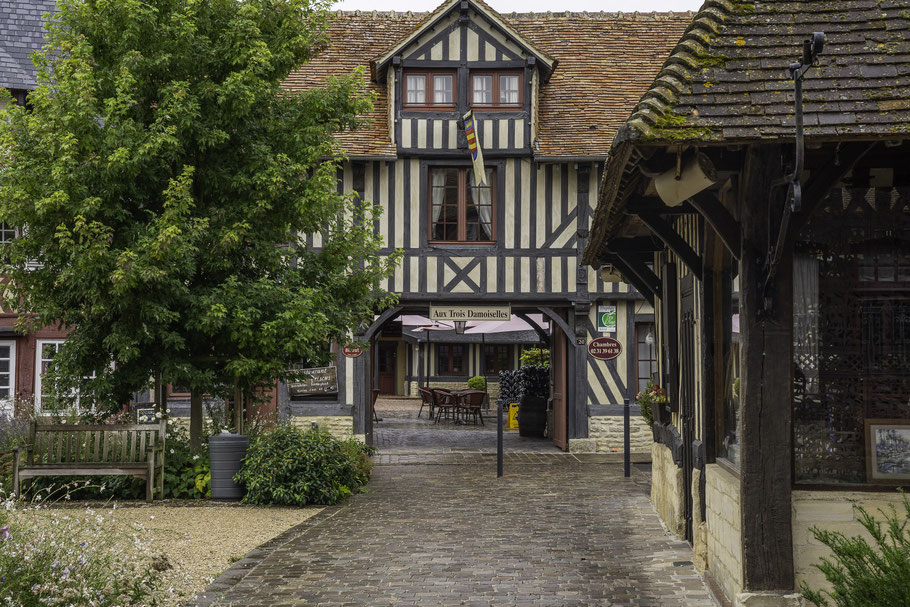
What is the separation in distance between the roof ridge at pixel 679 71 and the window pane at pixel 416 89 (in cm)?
1187

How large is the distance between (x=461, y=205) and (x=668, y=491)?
8.86m

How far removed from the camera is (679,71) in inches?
196

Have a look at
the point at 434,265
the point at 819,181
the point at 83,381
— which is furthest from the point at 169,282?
the point at 819,181

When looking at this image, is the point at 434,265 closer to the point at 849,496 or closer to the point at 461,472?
the point at 461,472

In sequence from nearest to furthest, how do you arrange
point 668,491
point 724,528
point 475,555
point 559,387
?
point 724,528 → point 475,555 → point 668,491 → point 559,387

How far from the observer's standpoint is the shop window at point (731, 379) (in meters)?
6.06

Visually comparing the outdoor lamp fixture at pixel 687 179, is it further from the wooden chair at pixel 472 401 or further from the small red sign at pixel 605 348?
the wooden chair at pixel 472 401

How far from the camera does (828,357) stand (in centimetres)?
518

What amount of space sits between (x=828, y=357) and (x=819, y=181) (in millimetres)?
950

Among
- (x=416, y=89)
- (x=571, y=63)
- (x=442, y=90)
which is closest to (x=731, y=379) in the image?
(x=442, y=90)

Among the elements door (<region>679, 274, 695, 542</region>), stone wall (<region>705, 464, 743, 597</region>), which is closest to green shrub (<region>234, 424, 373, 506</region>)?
door (<region>679, 274, 695, 542</region>)

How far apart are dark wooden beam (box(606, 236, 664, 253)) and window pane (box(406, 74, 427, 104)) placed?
8.07 m

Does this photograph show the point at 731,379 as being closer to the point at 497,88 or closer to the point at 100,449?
the point at 100,449

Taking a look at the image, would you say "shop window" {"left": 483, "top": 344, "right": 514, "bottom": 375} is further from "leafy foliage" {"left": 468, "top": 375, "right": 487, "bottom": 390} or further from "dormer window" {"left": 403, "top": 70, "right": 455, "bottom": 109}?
"dormer window" {"left": 403, "top": 70, "right": 455, "bottom": 109}
